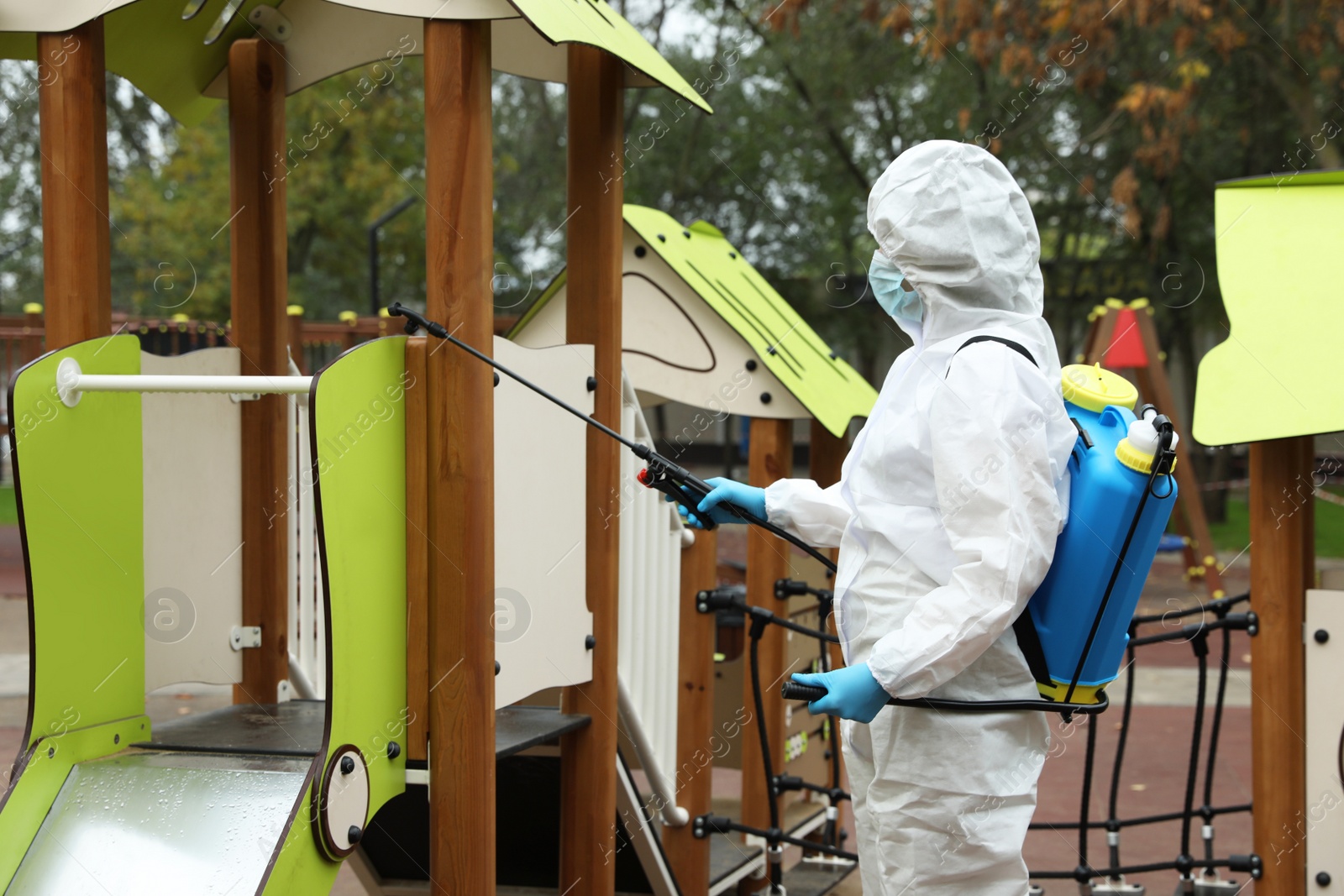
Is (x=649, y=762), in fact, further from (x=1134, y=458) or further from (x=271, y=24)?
(x=271, y=24)

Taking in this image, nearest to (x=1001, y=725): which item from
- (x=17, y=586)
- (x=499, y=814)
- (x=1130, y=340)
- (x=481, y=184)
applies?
(x=481, y=184)

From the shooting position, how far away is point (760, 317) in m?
4.84

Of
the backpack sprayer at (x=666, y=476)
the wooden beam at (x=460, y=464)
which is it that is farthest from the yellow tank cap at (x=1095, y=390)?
the wooden beam at (x=460, y=464)

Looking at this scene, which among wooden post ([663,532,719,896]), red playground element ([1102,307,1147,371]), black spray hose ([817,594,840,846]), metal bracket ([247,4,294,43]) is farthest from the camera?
red playground element ([1102,307,1147,371])

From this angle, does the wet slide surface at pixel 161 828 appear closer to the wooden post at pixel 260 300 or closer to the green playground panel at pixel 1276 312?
the wooden post at pixel 260 300

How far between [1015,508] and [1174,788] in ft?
14.1

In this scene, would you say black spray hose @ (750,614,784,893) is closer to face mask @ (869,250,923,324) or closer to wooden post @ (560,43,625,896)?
wooden post @ (560,43,625,896)

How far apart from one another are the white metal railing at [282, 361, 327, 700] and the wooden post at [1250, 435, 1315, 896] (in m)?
2.66

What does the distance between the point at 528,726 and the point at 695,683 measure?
1.04 meters

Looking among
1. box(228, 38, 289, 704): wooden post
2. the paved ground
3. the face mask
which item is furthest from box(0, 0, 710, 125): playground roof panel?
the paved ground

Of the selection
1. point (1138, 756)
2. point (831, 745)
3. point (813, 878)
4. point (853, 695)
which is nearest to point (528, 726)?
point (853, 695)

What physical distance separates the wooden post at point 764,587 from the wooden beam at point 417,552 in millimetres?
1787

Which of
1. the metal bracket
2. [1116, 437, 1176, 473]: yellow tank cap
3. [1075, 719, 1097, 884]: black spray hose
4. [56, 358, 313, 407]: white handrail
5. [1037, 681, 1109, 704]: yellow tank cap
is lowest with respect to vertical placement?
[1075, 719, 1097, 884]: black spray hose

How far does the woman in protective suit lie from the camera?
229cm
